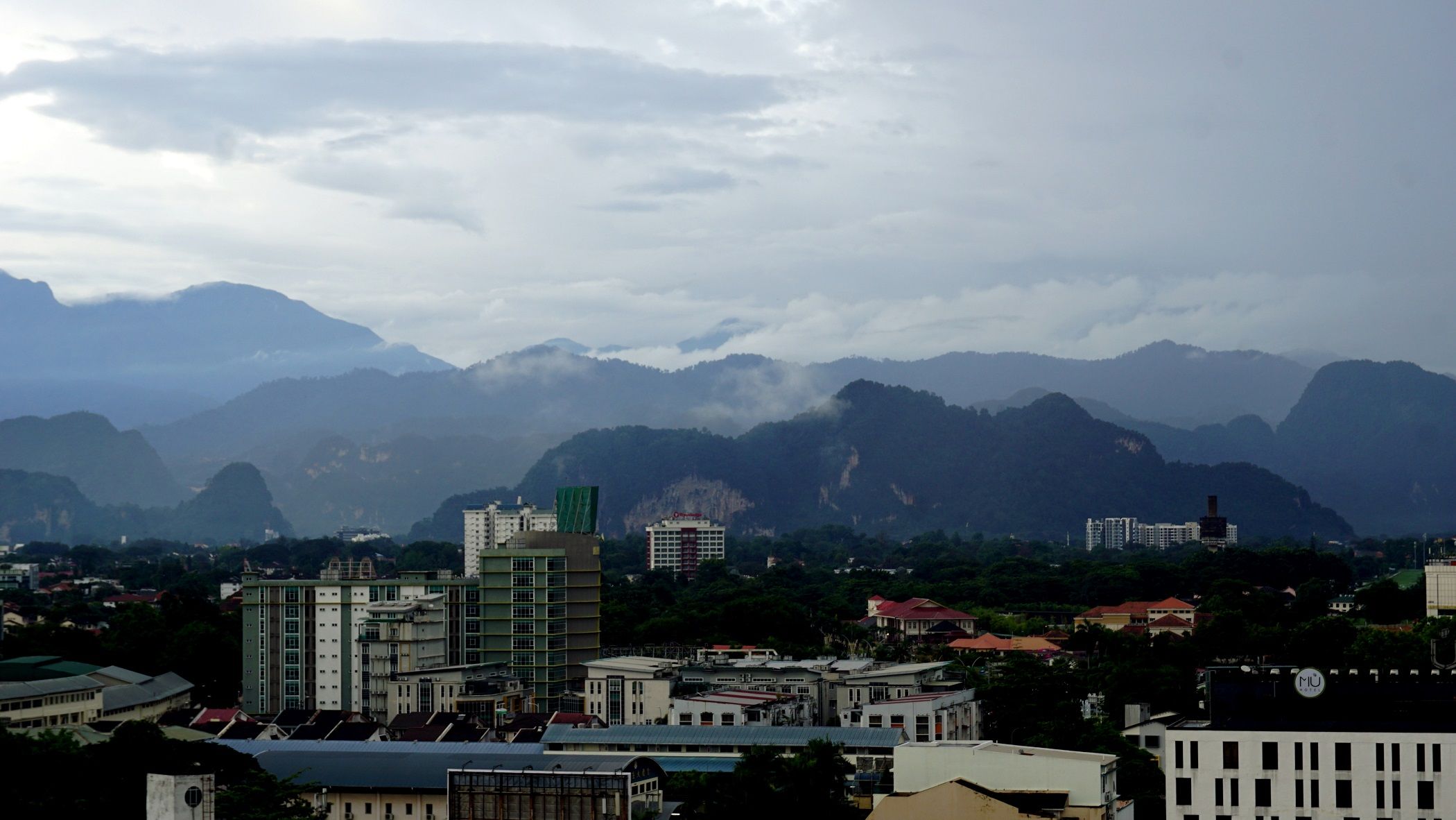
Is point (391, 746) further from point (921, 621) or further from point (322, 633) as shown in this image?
point (921, 621)

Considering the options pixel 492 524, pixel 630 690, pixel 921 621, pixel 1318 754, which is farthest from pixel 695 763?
pixel 492 524

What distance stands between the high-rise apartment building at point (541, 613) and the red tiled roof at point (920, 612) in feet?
125

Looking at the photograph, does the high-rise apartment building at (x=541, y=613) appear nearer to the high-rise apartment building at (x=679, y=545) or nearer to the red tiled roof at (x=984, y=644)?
the red tiled roof at (x=984, y=644)

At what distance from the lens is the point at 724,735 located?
1927 inches

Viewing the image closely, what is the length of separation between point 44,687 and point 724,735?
75.5ft

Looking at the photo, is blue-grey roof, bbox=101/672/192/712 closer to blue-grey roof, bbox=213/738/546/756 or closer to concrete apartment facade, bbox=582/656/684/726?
blue-grey roof, bbox=213/738/546/756

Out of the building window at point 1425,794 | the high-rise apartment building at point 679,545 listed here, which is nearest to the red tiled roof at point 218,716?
the building window at point 1425,794

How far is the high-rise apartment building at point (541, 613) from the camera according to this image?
63000 millimetres

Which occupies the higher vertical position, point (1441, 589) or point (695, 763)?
point (1441, 589)

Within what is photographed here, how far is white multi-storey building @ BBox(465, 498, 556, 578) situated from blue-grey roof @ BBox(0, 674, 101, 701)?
235ft

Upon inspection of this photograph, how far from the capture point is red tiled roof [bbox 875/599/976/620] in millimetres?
99625

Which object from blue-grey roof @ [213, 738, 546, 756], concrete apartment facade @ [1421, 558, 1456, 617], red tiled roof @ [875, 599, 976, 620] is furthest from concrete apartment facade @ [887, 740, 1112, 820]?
red tiled roof @ [875, 599, 976, 620]

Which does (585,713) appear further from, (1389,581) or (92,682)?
(1389,581)

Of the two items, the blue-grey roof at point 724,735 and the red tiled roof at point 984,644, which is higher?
the blue-grey roof at point 724,735
